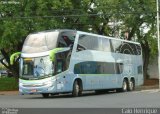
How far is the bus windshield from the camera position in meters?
27.9

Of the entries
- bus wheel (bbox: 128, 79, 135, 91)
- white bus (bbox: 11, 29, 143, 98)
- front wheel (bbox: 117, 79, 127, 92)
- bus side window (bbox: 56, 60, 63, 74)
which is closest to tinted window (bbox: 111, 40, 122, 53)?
white bus (bbox: 11, 29, 143, 98)

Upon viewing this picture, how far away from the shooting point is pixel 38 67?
28.0 metres

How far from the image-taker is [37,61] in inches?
1107

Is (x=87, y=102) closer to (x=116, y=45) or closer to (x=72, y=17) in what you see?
(x=116, y=45)

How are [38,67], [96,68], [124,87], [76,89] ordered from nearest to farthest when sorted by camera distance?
1. [38,67]
2. [76,89]
3. [96,68]
4. [124,87]

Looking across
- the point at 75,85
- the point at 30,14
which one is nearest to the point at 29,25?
the point at 30,14

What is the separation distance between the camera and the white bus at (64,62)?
27938mm

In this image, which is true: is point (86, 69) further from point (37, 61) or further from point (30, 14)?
point (30, 14)

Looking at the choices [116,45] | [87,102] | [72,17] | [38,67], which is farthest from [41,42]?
[72,17]

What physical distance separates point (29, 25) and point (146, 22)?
36.9 ft

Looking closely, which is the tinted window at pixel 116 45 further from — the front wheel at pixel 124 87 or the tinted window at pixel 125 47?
the front wheel at pixel 124 87

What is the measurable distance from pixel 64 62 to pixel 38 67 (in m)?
1.60

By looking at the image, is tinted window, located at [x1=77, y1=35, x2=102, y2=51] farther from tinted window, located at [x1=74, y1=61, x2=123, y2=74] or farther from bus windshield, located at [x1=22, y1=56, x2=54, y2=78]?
bus windshield, located at [x1=22, y1=56, x2=54, y2=78]

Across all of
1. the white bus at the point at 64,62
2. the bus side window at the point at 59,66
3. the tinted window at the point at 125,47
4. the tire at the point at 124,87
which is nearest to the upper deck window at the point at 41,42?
the white bus at the point at 64,62
